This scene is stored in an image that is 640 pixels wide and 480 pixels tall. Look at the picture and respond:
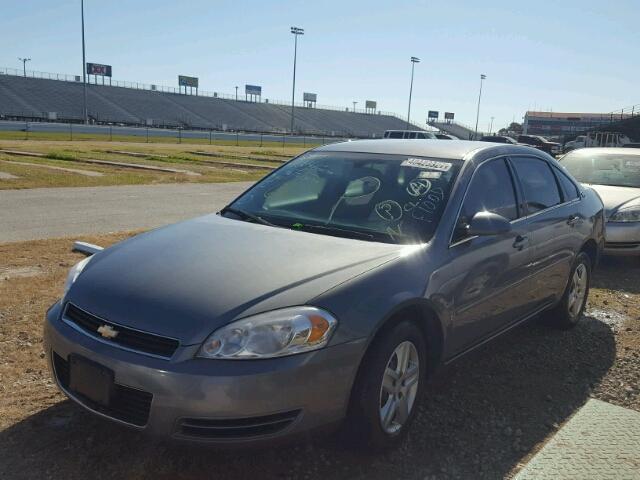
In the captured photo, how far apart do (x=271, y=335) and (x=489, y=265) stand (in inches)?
66.5

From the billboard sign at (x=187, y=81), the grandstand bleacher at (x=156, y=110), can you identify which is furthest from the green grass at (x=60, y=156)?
the billboard sign at (x=187, y=81)

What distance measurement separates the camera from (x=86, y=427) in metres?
3.16

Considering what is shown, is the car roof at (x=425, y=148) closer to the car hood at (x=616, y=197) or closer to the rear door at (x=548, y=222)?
the rear door at (x=548, y=222)

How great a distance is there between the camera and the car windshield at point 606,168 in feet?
27.8

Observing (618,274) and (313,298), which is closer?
(313,298)

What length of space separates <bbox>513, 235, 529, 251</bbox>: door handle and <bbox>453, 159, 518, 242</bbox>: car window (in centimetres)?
15

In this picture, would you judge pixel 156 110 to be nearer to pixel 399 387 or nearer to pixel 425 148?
pixel 425 148

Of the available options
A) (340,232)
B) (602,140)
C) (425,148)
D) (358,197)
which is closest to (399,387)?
(340,232)

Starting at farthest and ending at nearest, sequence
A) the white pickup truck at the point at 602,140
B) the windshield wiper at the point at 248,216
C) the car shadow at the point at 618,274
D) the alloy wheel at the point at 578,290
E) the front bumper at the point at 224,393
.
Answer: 1. the white pickup truck at the point at 602,140
2. the car shadow at the point at 618,274
3. the alloy wheel at the point at 578,290
4. the windshield wiper at the point at 248,216
5. the front bumper at the point at 224,393

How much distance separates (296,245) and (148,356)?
1.04m

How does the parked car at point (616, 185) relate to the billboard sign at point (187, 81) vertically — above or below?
below

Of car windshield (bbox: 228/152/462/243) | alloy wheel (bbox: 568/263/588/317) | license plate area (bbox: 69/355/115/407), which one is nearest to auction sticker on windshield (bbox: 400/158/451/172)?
car windshield (bbox: 228/152/462/243)

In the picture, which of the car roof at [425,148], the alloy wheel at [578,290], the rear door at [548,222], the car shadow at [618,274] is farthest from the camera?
the car shadow at [618,274]

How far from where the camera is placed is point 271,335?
2590 mm
